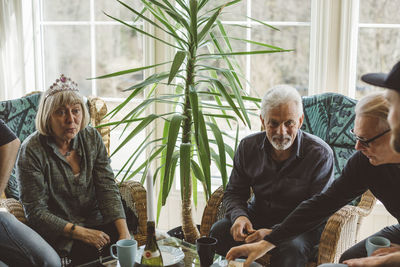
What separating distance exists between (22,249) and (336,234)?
1342 millimetres

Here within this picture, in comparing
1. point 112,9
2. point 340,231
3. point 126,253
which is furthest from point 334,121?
point 112,9

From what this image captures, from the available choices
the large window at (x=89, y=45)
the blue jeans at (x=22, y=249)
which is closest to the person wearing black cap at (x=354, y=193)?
the blue jeans at (x=22, y=249)

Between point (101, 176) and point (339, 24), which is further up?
point (339, 24)

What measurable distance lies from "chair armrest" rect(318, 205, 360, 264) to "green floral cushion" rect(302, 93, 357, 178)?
1.45 feet

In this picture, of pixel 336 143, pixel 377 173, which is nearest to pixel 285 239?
pixel 377 173

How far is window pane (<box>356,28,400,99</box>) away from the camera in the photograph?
3.05m

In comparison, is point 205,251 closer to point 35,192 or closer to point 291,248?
point 291,248

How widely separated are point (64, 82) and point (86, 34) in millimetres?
1232

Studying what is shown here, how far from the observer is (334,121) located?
2.57m

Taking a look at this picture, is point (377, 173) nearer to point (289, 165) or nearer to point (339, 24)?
point (289, 165)

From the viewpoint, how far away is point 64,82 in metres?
2.34

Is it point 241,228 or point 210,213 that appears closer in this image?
point 241,228

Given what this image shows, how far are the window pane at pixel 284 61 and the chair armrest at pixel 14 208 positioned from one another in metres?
1.73

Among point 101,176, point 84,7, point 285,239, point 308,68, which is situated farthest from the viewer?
point 84,7
